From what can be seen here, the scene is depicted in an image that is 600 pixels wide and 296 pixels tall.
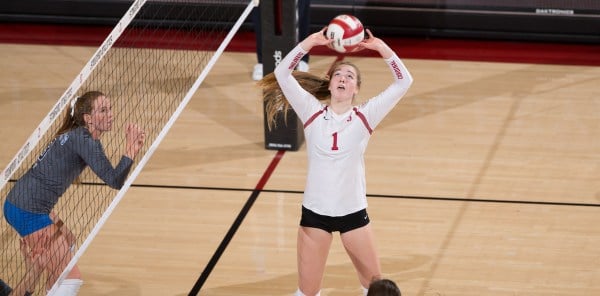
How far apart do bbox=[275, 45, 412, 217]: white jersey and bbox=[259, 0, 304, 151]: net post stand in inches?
132

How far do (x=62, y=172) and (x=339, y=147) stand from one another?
1.82m

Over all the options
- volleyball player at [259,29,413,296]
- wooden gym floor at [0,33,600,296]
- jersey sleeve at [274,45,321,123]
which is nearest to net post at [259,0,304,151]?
wooden gym floor at [0,33,600,296]

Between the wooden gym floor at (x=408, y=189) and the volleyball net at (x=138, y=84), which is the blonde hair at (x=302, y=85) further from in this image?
the wooden gym floor at (x=408, y=189)

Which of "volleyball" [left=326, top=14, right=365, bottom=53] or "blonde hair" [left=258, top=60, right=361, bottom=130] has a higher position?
"volleyball" [left=326, top=14, right=365, bottom=53]

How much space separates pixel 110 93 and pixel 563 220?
541 cm

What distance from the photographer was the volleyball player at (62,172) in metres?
6.16

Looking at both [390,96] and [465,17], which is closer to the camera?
[390,96]

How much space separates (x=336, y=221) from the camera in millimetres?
6008

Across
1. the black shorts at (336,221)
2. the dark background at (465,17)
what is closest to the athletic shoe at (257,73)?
the dark background at (465,17)

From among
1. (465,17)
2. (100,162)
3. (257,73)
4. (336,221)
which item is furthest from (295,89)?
(465,17)

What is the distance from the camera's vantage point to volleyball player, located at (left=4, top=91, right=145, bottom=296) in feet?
20.2

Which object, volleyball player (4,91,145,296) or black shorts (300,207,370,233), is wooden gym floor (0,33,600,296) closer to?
volleyball player (4,91,145,296)

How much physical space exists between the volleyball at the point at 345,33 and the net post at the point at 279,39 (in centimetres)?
343

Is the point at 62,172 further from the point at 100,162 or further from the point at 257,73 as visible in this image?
the point at 257,73
